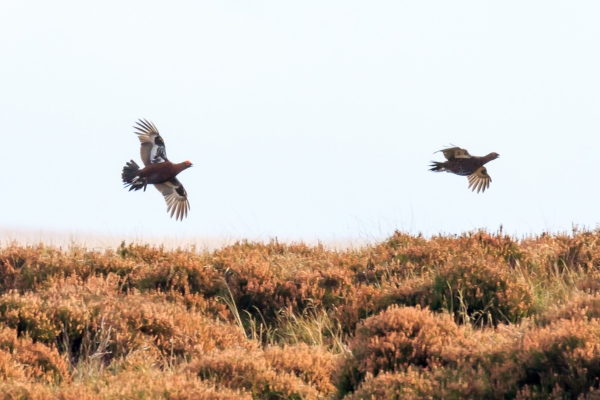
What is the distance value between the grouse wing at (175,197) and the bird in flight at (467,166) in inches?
166

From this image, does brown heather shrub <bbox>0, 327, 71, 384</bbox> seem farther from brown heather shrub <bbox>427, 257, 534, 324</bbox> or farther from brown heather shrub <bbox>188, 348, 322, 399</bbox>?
brown heather shrub <bbox>427, 257, 534, 324</bbox>

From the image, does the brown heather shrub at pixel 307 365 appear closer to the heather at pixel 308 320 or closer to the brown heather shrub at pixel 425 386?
the heather at pixel 308 320

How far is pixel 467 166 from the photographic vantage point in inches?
570

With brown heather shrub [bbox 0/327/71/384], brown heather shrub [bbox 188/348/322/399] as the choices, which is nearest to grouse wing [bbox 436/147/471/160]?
brown heather shrub [bbox 188/348/322/399]

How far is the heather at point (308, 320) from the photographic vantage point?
6219 millimetres

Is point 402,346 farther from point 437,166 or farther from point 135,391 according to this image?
point 437,166

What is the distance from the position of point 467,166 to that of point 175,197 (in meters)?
4.98

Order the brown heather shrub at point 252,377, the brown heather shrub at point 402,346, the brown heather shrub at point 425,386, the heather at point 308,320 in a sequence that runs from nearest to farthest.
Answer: the brown heather shrub at point 425,386, the heather at point 308,320, the brown heather shrub at point 402,346, the brown heather shrub at point 252,377

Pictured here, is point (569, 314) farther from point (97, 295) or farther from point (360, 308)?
point (97, 295)

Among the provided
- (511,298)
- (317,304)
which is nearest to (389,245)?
(317,304)

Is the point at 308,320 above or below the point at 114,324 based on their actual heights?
above

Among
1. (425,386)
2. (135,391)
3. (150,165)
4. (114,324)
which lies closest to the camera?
(425,386)

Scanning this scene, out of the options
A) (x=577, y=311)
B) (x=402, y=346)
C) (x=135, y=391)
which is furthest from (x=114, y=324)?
(x=577, y=311)

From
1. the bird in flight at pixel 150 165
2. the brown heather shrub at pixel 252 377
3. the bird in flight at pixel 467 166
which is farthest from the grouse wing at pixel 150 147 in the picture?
the brown heather shrub at pixel 252 377
